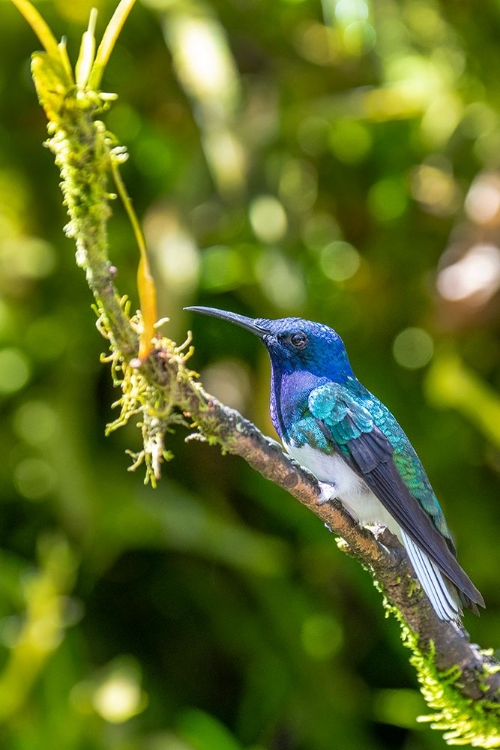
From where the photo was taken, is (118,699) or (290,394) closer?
(290,394)

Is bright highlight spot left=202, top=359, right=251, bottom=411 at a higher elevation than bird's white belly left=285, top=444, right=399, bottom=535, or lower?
higher

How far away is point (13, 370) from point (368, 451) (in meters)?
1.12

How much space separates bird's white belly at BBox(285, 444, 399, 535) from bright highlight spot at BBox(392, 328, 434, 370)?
0.88m

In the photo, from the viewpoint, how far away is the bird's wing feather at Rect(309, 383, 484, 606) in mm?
957

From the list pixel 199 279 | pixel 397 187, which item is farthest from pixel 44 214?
pixel 397 187

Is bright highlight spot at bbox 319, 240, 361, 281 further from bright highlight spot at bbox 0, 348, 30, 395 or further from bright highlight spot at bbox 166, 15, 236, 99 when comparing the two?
bright highlight spot at bbox 0, 348, 30, 395

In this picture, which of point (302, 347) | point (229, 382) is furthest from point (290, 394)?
point (229, 382)

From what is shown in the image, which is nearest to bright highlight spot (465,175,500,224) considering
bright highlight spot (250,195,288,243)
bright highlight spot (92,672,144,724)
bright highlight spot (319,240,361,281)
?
bright highlight spot (319,240,361,281)

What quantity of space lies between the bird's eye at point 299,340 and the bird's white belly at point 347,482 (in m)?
0.11

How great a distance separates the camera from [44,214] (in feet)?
6.65

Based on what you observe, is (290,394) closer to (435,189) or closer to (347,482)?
(347,482)

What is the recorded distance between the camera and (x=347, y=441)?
100 cm

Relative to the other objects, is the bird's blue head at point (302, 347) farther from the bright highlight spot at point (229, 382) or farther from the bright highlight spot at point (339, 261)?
the bright highlight spot at point (339, 261)

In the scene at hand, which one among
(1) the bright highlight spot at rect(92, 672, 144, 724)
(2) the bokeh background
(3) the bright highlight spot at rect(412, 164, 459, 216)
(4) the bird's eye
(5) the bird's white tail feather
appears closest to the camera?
(5) the bird's white tail feather
